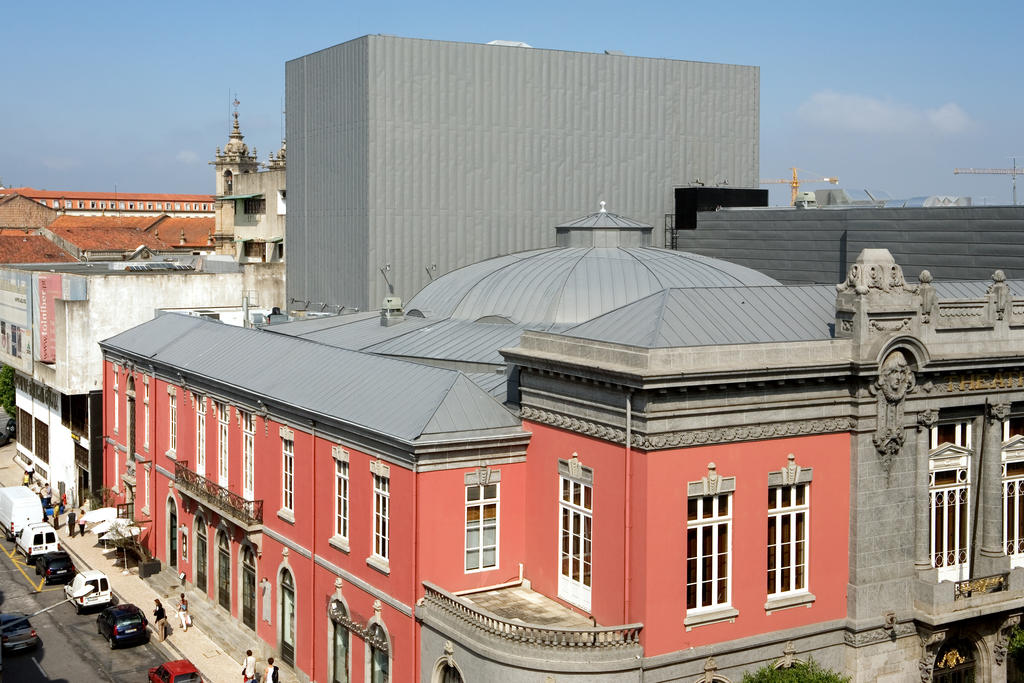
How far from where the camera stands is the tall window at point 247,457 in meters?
47.1

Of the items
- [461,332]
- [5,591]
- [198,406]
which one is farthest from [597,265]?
[5,591]

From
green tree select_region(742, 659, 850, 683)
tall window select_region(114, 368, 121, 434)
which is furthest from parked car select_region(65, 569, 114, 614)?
green tree select_region(742, 659, 850, 683)

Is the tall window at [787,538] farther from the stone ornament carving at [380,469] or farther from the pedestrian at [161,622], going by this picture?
the pedestrian at [161,622]

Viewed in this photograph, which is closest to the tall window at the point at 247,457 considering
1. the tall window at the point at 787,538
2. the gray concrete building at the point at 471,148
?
the gray concrete building at the point at 471,148

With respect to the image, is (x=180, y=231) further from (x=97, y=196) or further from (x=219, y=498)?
(x=219, y=498)

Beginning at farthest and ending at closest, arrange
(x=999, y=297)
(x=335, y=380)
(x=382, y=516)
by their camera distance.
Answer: (x=335, y=380), (x=382, y=516), (x=999, y=297)

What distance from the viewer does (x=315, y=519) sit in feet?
135

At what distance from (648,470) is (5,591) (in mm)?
36360

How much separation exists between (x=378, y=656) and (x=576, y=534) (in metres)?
7.85

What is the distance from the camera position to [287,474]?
43.8 meters

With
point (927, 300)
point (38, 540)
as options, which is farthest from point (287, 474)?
point (927, 300)

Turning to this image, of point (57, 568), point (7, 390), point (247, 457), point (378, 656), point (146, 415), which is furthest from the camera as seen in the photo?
point (7, 390)

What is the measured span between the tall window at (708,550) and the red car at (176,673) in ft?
60.8

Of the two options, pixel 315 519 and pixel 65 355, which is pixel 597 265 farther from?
pixel 65 355
